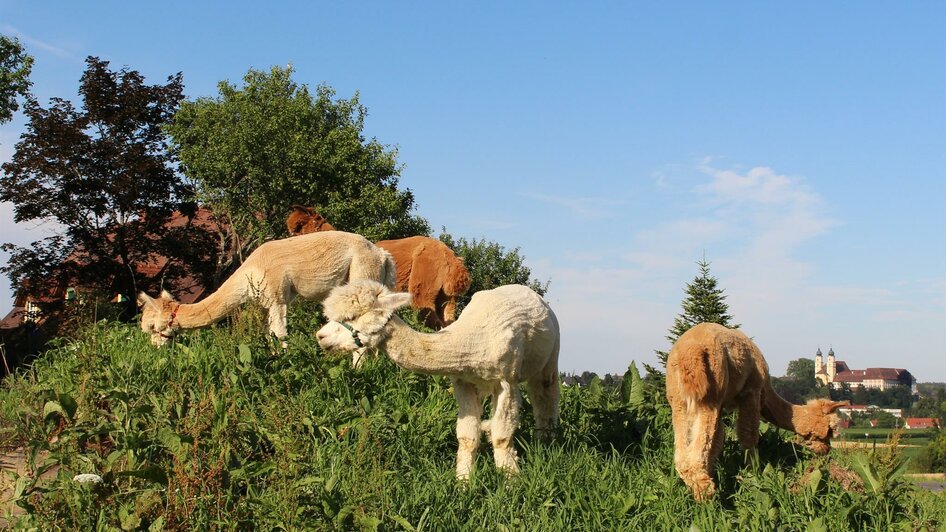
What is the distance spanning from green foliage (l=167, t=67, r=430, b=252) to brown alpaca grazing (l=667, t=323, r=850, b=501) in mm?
27529

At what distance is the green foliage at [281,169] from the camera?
3634cm

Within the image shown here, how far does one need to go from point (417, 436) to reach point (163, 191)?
28310 millimetres

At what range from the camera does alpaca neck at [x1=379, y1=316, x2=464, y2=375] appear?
7.39 m

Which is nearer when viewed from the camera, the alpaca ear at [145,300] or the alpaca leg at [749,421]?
the alpaca leg at [749,421]

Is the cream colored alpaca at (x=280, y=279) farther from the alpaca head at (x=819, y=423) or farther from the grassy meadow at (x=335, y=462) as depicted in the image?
the alpaca head at (x=819, y=423)

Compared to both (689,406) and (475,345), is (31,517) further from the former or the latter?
(689,406)

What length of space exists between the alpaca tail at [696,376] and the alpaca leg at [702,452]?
11 centimetres

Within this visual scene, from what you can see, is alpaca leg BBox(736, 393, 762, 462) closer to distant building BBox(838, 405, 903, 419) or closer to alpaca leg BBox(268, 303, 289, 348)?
distant building BBox(838, 405, 903, 419)

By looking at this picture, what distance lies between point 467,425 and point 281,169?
30600 mm

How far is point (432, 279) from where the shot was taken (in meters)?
14.1

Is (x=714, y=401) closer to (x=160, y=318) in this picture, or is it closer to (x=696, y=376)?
(x=696, y=376)

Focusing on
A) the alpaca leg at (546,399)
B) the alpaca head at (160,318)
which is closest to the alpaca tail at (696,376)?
the alpaca leg at (546,399)

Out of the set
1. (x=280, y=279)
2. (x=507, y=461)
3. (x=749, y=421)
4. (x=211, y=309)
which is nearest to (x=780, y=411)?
(x=749, y=421)

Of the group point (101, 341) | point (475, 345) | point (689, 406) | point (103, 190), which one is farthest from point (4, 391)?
point (103, 190)
